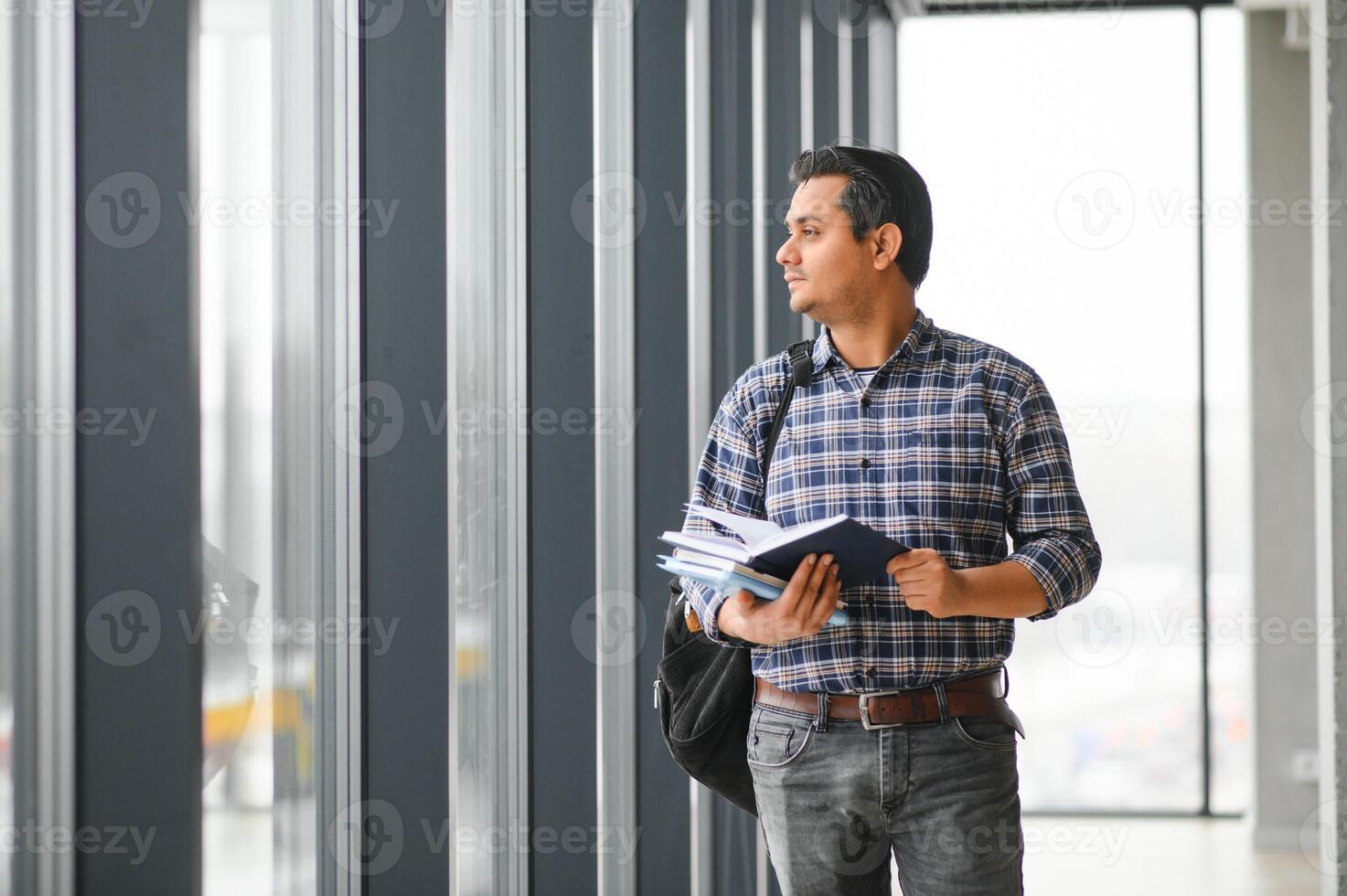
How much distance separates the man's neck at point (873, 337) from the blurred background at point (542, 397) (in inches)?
28.6

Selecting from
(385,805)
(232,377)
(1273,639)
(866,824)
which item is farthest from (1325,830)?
(232,377)

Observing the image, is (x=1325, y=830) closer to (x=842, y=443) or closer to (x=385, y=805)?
(x=842, y=443)

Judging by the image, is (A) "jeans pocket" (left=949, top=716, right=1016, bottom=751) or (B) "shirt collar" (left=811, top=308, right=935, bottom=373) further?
(B) "shirt collar" (left=811, top=308, right=935, bottom=373)

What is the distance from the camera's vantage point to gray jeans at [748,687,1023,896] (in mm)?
1377

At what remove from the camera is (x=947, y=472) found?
1.44 m

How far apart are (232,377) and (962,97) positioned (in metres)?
3.58

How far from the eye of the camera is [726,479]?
1588 mm

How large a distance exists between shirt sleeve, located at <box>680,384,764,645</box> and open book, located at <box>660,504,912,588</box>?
17 cm
